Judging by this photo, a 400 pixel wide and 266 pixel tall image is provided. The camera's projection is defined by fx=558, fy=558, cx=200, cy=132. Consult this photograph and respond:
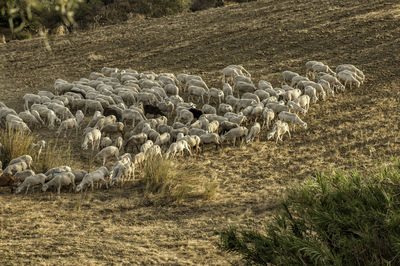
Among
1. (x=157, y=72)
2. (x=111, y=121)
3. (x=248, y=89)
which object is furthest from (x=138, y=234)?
(x=157, y=72)

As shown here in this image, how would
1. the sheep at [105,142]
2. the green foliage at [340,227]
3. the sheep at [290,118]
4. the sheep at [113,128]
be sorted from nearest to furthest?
the green foliage at [340,227], the sheep at [105,142], the sheep at [113,128], the sheep at [290,118]

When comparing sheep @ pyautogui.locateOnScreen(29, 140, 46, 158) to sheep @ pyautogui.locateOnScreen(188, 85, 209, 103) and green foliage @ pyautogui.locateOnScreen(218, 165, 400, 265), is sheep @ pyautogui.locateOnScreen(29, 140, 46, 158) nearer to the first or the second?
sheep @ pyautogui.locateOnScreen(188, 85, 209, 103)

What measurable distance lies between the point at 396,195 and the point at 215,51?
1411cm

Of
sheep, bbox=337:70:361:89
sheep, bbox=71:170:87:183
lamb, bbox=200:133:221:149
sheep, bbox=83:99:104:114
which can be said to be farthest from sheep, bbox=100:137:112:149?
sheep, bbox=337:70:361:89

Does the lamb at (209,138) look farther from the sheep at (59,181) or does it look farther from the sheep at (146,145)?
the sheep at (59,181)

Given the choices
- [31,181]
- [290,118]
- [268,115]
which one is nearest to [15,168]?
[31,181]

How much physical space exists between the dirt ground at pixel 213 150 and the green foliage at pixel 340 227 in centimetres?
199

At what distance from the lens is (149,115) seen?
13336 millimetres

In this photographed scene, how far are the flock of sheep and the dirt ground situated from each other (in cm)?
33

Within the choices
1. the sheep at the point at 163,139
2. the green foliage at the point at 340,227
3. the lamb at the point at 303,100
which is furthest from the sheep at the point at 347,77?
the green foliage at the point at 340,227

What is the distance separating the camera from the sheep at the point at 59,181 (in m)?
9.10

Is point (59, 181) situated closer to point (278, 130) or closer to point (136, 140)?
point (136, 140)

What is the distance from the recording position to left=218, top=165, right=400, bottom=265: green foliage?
4.55 metres

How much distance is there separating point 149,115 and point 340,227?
8966 millimetres
